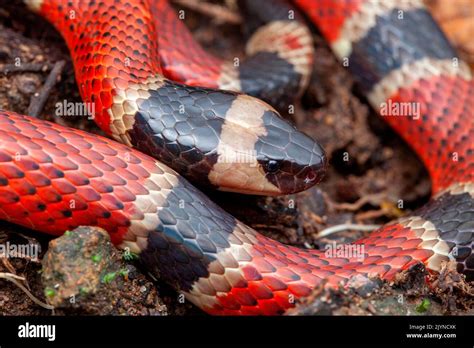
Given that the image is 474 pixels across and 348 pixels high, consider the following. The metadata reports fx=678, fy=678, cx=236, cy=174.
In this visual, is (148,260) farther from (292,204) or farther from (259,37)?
(259,37)

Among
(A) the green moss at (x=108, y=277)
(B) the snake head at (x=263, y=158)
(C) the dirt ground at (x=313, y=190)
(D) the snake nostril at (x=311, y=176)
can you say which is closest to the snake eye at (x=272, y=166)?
(B) the snake head at (x=263, y=158)

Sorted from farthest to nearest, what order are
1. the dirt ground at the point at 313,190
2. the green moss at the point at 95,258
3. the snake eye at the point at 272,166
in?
the snake eye at the point at 272,166 → the dirt ground at the point at 313,190 → the green moss at the point at 95,258

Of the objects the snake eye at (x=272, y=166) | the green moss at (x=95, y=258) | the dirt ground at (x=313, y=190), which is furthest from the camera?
the snake eye at (x=272, y=166)

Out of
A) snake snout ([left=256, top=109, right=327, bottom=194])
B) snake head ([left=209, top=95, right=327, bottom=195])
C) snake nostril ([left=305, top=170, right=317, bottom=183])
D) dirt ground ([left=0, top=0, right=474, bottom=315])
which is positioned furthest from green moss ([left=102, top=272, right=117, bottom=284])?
snake nostril ([left=305, top=170, right=317, bottom=183])

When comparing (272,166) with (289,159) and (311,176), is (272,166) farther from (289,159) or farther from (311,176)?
(311,176)

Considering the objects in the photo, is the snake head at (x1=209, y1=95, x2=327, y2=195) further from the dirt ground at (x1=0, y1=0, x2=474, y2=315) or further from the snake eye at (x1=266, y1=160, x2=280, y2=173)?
the dirt ground at (x1=0, y1=0, x2=474, y2=315)

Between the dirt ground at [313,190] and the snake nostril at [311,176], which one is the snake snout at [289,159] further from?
the dirt ground at [313,190]
